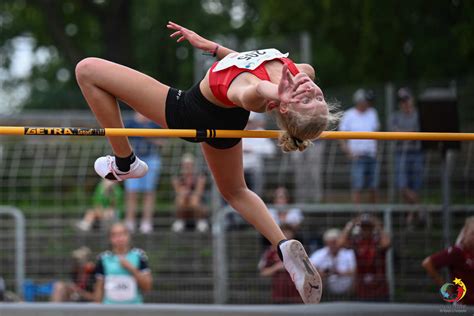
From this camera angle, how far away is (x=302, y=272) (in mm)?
5410

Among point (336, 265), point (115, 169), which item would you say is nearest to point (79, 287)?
point (336, 265)

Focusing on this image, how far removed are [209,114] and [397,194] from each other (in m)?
4.25

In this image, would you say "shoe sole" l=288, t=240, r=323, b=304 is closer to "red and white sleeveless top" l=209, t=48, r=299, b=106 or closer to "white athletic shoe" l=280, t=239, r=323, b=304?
"white athletic shoe" l=280, t=239, r=323, b=304

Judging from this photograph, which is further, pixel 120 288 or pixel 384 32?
pixel 384 32

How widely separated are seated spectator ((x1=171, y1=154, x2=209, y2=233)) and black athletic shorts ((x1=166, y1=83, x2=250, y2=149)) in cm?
392

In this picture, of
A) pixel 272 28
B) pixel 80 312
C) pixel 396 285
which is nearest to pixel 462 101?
pixel 396 285

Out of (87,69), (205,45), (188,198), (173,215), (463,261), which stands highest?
(205,45)

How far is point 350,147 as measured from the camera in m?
9.12

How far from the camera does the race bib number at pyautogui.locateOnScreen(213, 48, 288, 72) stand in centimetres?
496

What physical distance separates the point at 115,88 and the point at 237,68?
811 mm

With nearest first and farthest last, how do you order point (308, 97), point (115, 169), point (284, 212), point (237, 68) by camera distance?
point (308, 97), point (237, 68), point (115, 169), point (284, 212)

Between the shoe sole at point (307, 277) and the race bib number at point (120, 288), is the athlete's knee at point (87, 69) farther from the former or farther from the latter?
the race bib number at point (120, 288)

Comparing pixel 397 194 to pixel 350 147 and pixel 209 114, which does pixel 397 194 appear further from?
pixel 209 114

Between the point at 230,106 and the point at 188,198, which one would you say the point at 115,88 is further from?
the point at 188,198
